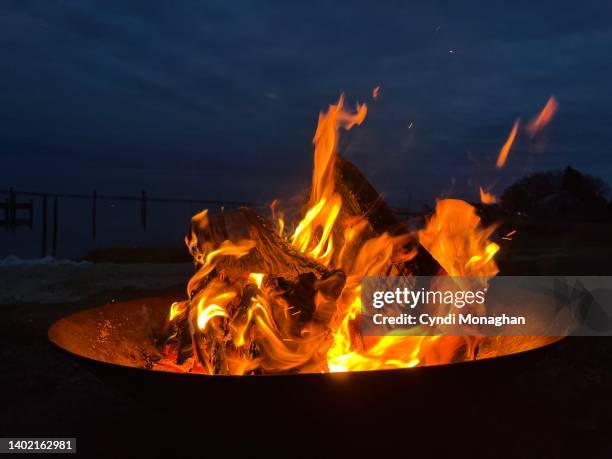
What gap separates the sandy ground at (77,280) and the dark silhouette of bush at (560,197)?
9780 millimetres

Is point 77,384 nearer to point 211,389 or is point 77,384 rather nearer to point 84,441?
point 84,441

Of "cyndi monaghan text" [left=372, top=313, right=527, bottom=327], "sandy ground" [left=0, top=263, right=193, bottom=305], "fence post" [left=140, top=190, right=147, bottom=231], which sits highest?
"fence post" [left=140, top=190, right=147, bottom=231]

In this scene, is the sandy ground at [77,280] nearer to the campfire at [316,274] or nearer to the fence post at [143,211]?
the campfire at [316,274]

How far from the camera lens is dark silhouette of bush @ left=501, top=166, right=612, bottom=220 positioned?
1381cm

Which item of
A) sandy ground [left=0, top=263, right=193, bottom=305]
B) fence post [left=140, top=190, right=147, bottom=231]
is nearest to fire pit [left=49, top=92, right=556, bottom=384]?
sandy ground [left=0, top=263, right=193, bottom=305]

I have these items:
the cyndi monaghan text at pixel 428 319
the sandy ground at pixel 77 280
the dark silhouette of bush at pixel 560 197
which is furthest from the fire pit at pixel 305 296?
the dark silhouette of bush at pixel 560 197

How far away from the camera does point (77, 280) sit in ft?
23.9

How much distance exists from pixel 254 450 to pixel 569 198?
578 inches

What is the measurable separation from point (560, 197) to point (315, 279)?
1418cm

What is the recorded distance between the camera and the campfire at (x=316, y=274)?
8.51 feet

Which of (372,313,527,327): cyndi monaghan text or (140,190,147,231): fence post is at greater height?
(140,190,147,231): fence post

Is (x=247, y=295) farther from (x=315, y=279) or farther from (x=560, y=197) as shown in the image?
(x=560, y=197)

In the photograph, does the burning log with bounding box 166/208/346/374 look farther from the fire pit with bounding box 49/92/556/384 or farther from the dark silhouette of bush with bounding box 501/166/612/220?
the dark silhouette of bush with bounding box 501/166/612/220

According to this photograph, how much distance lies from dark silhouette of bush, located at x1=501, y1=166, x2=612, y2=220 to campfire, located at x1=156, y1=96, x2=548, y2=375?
11.2 meters
